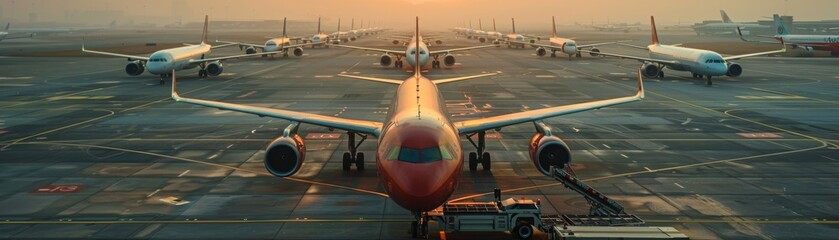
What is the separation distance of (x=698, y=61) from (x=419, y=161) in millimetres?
64649

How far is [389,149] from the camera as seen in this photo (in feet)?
69.7

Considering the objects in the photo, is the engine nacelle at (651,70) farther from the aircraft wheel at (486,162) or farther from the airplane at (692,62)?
the aircraft wheel at (486,162)

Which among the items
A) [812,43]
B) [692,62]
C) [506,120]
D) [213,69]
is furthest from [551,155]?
[812,43]

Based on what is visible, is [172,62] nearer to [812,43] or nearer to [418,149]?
[418,149]

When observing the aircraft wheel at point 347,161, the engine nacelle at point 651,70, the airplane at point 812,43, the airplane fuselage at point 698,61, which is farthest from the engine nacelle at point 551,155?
the airplane at point 812,43

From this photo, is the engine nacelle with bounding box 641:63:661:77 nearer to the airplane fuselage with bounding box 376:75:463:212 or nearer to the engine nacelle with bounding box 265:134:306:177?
the engine nacelle with bounding box 265:134:306:177

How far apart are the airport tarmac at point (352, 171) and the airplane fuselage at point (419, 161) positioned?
263 centimetres

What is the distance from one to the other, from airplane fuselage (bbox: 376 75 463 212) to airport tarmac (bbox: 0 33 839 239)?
263 cm

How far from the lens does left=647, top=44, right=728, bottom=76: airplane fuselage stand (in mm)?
75125

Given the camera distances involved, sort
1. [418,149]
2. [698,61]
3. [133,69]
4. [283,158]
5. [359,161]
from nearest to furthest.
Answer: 1. [418,149]
2. [283,158]
3. [359,161]
4. [698,61]
5. [133,69]

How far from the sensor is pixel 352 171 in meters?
32.1

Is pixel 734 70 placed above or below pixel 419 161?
below

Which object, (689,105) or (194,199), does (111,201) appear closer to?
(194,199)

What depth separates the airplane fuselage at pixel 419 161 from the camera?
64.1 ft
